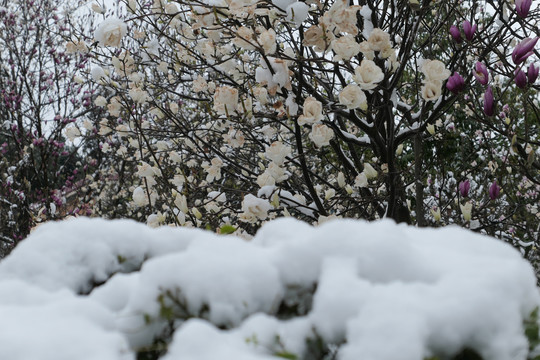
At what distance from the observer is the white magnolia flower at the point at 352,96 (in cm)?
201

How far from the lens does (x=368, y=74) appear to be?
196 centimetres

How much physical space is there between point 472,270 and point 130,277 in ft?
1.86

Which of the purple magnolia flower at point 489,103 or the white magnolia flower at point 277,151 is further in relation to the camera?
the white magnolia flower at point 277,151

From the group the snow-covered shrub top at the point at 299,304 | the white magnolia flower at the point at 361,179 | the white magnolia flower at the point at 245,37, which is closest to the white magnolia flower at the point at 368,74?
the white magnolia flower at the point at 245,37

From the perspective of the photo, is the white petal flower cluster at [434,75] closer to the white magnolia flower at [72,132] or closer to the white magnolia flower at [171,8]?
the white magnolia flower at [171,8]

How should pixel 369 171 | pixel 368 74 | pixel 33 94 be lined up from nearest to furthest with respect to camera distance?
pixel 368 74 → pixel 369 171 → pixel 33 94

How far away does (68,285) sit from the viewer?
0.92 metres

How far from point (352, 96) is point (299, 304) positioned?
1406 millimetres

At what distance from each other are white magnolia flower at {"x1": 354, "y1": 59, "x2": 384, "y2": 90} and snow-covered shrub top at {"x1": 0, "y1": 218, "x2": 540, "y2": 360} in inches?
46.8

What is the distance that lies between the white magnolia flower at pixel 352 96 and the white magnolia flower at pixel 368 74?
4cm

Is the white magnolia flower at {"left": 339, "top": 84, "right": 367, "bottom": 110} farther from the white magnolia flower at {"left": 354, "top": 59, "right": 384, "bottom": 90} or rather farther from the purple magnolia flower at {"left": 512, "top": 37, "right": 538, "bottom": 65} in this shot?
the purple magnolia flower at {"left": 512, "top": 37, "right": 538, "bottom": 65}

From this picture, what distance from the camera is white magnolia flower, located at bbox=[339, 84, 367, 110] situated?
2.01 m

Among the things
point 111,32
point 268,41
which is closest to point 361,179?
point 268,41

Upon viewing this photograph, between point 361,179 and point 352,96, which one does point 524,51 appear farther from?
point 361,179
